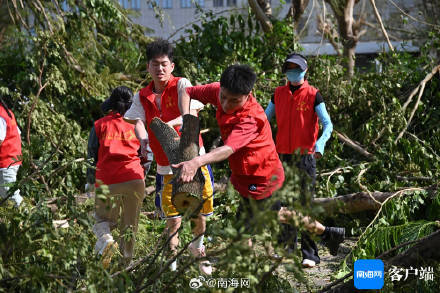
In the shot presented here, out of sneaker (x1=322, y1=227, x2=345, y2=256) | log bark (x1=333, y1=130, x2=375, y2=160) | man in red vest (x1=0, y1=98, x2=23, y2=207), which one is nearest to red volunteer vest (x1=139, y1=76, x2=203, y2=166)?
sneaker (x1=322, y1=227, x2=345, y2=256)

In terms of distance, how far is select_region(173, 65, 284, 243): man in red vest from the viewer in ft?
12.2

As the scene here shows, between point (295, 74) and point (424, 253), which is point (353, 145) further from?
point (424, 253)

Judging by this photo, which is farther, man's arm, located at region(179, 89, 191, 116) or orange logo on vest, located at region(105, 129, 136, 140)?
orange logo on vest, located at region(105, 129, 136, 140)

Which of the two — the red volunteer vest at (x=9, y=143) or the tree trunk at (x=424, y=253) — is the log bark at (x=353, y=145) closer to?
the tree trunk at (x=424, y=253)

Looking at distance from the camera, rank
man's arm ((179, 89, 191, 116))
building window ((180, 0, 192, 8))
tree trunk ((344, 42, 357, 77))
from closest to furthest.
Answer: man's arm ((179, 89, 191, 116)) → tree trunk ((344, 42, 357, 77)) → building window ((180, 0, 192, 8))

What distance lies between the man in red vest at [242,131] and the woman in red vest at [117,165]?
2.90 feet

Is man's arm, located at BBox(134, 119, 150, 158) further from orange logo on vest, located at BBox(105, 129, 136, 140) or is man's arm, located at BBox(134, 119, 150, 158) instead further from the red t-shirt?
the red t-shirt

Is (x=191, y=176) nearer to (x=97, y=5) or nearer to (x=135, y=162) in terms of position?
(x=135, y=162)

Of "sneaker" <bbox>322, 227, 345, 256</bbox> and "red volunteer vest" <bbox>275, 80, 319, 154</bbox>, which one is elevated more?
"red volunteer vest" <bbox>275, 80, 319, 154</bbox>

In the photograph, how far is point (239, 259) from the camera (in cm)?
262

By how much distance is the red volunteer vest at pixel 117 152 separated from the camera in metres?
4.74

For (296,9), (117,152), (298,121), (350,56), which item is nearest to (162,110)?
(117,152)

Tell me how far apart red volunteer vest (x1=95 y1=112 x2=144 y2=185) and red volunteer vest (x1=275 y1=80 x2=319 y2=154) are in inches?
50.4

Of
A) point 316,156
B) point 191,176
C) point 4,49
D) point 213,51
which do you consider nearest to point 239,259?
point 191,176
